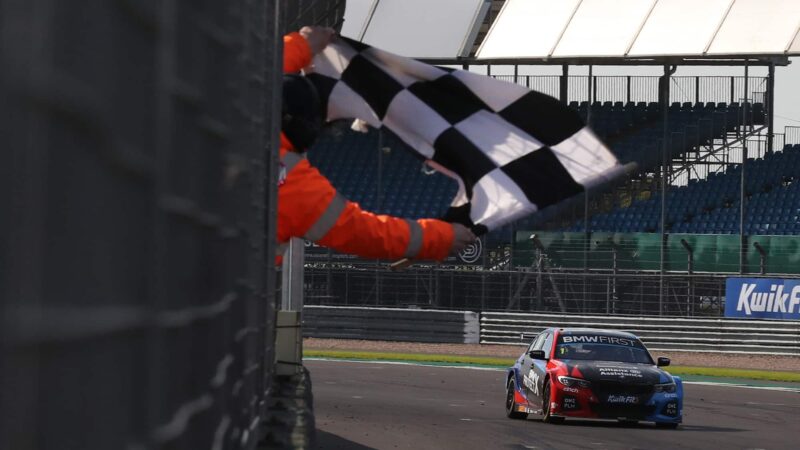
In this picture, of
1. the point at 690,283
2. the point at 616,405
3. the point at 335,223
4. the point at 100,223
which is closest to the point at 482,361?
the point at 690,283

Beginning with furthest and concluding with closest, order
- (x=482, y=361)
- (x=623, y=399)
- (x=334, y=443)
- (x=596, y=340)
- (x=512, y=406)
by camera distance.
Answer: (x=482, y=361)
(x=596, y=340)
(x=512, y=406)
(x=623, y=399)
(x=334, y=443)

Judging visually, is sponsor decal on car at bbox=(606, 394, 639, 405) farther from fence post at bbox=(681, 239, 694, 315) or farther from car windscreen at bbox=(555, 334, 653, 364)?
fence post at bbox=(681, 239, 694, 315)

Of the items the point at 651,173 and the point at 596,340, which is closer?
the point at 596,340

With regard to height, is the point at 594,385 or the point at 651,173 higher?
the point at 651,173

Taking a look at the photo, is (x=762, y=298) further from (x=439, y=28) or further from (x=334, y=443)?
(x=334, y=443)

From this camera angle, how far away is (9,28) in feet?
2.53

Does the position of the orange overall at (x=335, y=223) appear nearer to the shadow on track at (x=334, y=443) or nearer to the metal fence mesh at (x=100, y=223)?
the metal fence mesh at (x=100, y=223)

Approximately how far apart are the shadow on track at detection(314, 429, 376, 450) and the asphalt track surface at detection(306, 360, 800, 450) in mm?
11

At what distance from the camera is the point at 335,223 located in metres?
4.66

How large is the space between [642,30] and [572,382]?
19997 mm

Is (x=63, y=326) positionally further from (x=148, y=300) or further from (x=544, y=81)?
(x=544, y=81)

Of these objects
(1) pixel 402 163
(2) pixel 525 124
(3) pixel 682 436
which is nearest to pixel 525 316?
(1) pixel 402 163

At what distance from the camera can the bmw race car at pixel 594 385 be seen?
16.3m

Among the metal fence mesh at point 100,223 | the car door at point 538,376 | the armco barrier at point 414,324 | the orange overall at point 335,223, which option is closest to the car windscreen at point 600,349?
the car door at point 538,376
